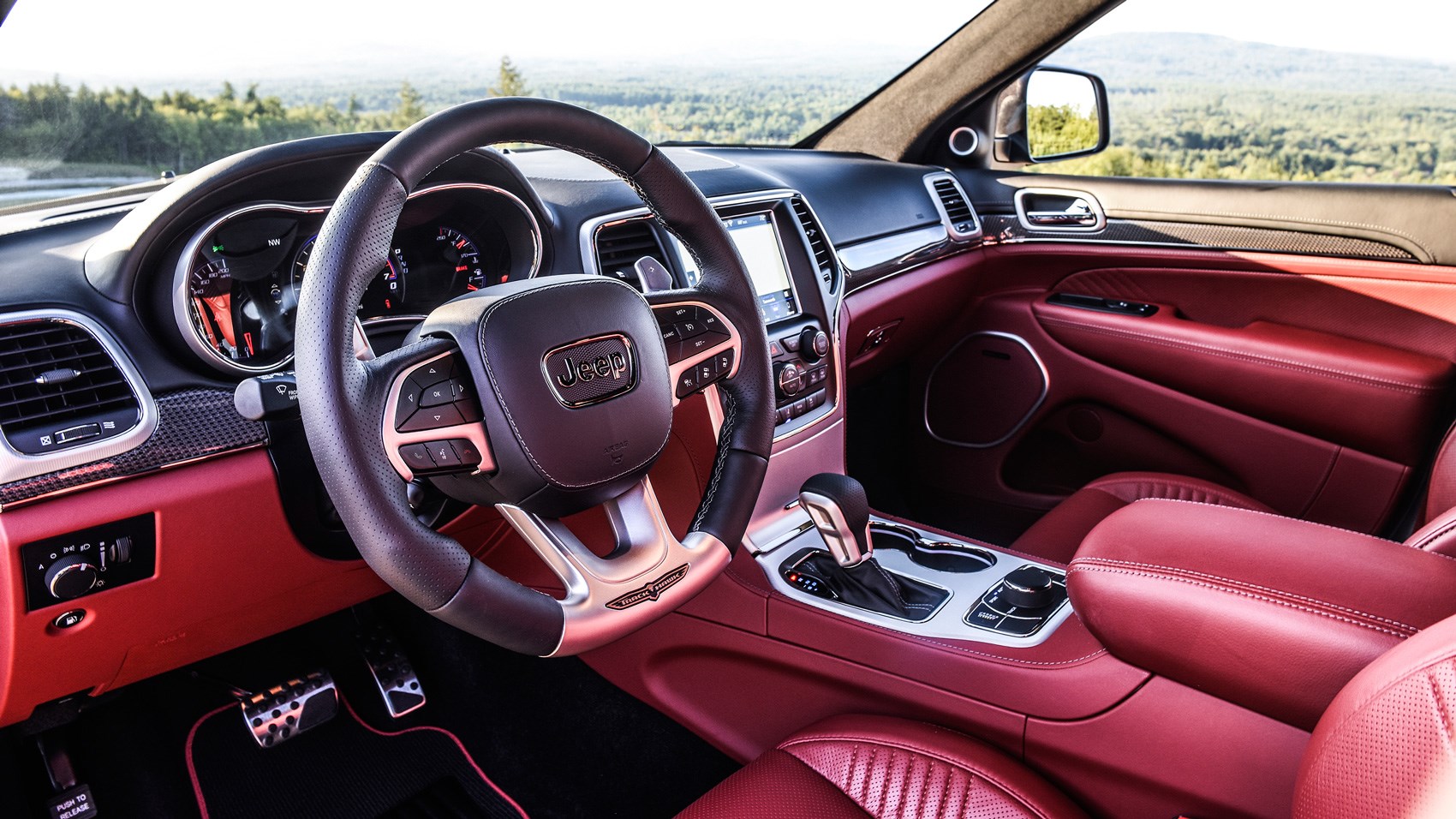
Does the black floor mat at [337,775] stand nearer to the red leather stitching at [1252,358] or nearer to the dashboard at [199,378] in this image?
the dashboard at [199,378]

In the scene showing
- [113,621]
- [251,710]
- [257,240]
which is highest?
[257,240]

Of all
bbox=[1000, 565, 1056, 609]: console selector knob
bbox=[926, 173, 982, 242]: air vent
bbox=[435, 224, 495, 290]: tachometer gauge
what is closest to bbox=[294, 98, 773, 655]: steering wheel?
bbox=[435, 224, 495, 290]: tachometer gauge

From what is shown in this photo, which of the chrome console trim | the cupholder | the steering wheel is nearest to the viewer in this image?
the steering wheel

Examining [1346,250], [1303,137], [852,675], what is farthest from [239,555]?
[1303,137]

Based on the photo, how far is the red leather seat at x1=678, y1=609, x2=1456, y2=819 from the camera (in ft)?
2.40

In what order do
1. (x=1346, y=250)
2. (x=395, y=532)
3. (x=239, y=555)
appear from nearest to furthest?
(x=395, y=532)
(x=239, y=555)
(x=1346, y=250)

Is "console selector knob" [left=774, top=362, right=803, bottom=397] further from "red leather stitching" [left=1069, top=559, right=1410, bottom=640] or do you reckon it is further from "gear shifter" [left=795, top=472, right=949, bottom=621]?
"red leather stitching" [left=1069, top=559, right=1410, bottom=640]

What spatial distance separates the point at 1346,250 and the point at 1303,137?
1.58 ft

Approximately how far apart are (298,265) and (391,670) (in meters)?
0.96

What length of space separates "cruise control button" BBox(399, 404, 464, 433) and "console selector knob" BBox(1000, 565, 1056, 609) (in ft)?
3.36

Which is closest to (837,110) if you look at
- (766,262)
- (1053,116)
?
(1053,116)

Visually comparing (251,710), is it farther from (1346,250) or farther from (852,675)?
(1346,250)

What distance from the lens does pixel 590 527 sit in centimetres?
165

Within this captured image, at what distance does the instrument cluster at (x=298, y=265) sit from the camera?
1423 millimetres
